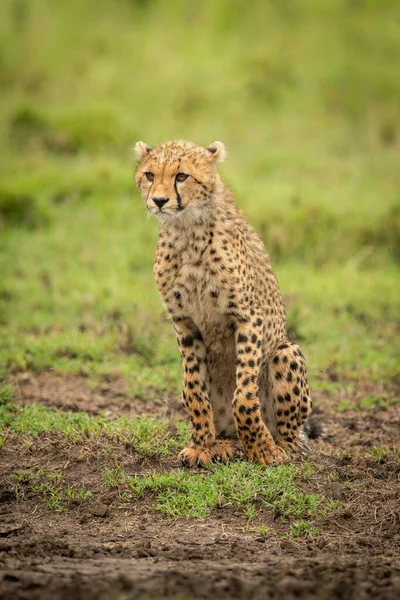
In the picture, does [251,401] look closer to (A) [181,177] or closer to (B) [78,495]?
(B) [78,495]

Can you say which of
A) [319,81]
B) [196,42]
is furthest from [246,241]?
[196,42]

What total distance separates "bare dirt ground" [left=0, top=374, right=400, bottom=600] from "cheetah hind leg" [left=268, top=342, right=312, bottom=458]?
18 cm

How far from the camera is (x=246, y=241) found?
202 inches

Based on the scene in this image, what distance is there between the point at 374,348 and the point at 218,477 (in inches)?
117

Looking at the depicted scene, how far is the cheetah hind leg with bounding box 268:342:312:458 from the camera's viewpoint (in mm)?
4945

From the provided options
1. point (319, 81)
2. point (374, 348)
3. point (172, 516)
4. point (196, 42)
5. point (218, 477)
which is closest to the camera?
point (172, 516)

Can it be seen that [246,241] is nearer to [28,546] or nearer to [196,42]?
[28,546]

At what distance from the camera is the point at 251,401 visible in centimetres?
465

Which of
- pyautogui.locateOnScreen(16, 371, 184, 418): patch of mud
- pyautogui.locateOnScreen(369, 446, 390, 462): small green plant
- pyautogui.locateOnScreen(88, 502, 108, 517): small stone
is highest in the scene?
pyautogui.locateOnScreen(16, 371, 184, 418): patch of mud

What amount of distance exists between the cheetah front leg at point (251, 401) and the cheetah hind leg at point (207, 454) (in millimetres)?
135

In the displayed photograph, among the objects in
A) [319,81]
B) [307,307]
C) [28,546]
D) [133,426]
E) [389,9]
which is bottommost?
[28,546]

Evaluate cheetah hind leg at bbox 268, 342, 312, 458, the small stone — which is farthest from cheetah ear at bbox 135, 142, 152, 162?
the small stone

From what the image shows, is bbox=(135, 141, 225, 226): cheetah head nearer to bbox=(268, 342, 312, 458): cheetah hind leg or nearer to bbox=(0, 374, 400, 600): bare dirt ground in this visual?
bbox=(268, 342, 312, 458): cheetah hind leg

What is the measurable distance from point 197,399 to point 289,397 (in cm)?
50
